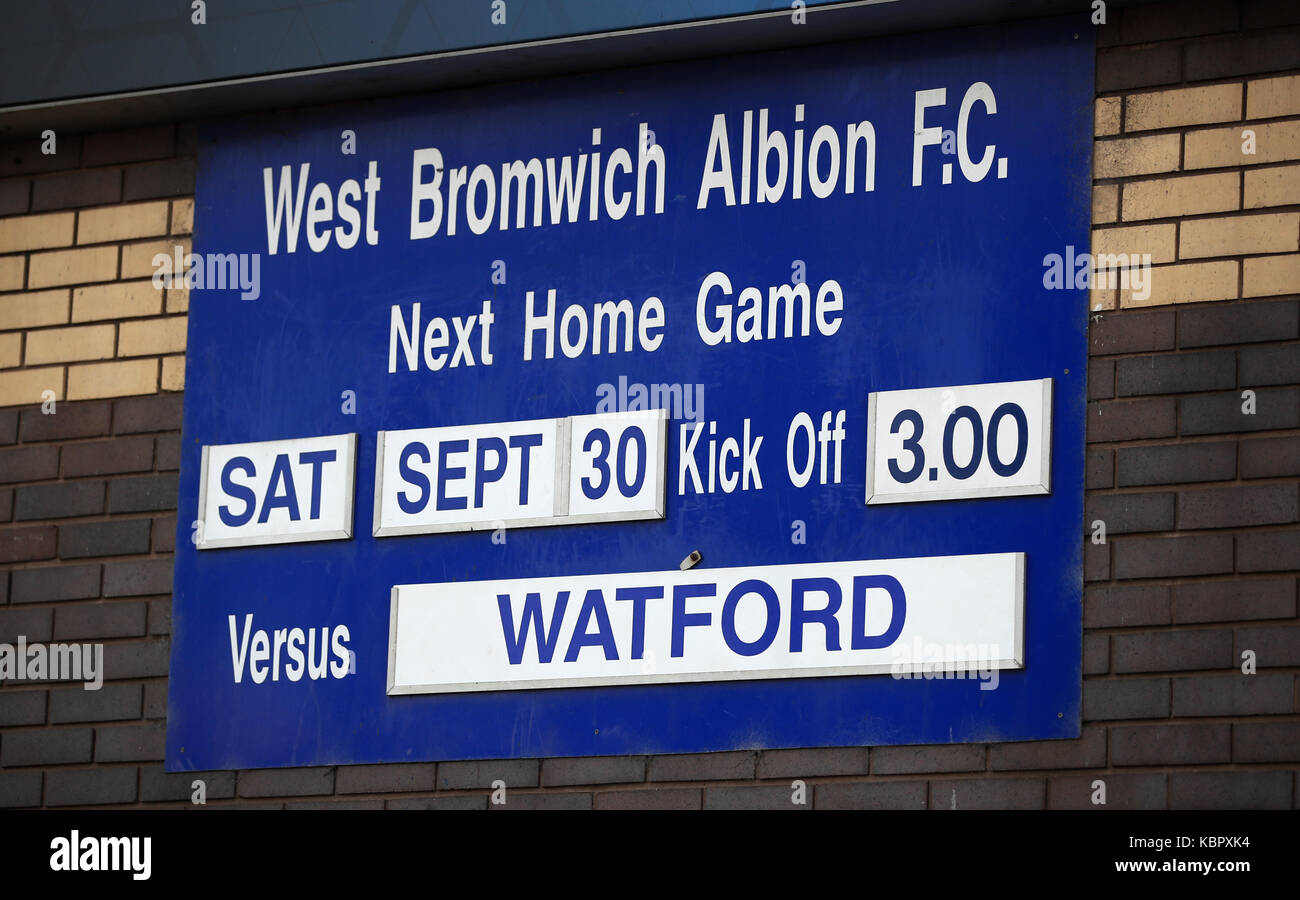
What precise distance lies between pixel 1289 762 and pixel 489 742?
2.32m

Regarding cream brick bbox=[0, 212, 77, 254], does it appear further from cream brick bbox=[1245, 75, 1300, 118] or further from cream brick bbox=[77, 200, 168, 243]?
cream brick bbox=[1245, 75, 1300, 118]

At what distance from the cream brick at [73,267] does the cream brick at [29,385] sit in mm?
303

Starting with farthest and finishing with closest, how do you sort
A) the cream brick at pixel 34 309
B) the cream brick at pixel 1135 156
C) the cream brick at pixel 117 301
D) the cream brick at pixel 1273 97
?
the cream brick at pixel 34 309, the cream brick at pixel 117 301, the cream brick at pixel 1135 156, the cream brick at pixel 1273 97

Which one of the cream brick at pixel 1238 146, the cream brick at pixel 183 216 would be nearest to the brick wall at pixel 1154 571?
the cream brick at pixel 1238 146

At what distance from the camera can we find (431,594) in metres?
7.22

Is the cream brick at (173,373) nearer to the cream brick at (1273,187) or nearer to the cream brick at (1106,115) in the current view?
the cream brick at (1106,115)

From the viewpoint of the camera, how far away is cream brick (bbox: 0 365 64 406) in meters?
7.95

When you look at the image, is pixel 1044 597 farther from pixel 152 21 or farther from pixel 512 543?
pixel 152 21

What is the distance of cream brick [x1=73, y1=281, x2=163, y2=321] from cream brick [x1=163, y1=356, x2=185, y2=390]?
7.2 inches

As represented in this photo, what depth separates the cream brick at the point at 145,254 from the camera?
7.88m

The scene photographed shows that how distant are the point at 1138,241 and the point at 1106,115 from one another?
398 millimetres
